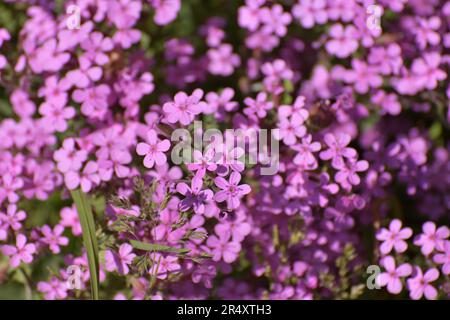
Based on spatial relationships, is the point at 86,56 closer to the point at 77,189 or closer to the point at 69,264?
the point at 77,189

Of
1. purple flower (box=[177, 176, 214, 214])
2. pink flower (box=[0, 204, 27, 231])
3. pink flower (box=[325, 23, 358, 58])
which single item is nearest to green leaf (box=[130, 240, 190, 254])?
purple flower (box=[177, 176, 214, 214])

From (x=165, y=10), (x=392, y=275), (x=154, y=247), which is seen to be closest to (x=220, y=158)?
(x=154, y=247)

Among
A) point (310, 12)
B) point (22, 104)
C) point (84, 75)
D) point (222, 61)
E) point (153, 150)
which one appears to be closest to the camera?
point (153, 150)

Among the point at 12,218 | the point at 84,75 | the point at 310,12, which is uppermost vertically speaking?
the point at 310,12

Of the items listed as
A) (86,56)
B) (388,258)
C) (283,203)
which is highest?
(86,56)

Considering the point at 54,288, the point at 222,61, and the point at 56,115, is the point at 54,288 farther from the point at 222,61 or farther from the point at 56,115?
the point at 222,61
